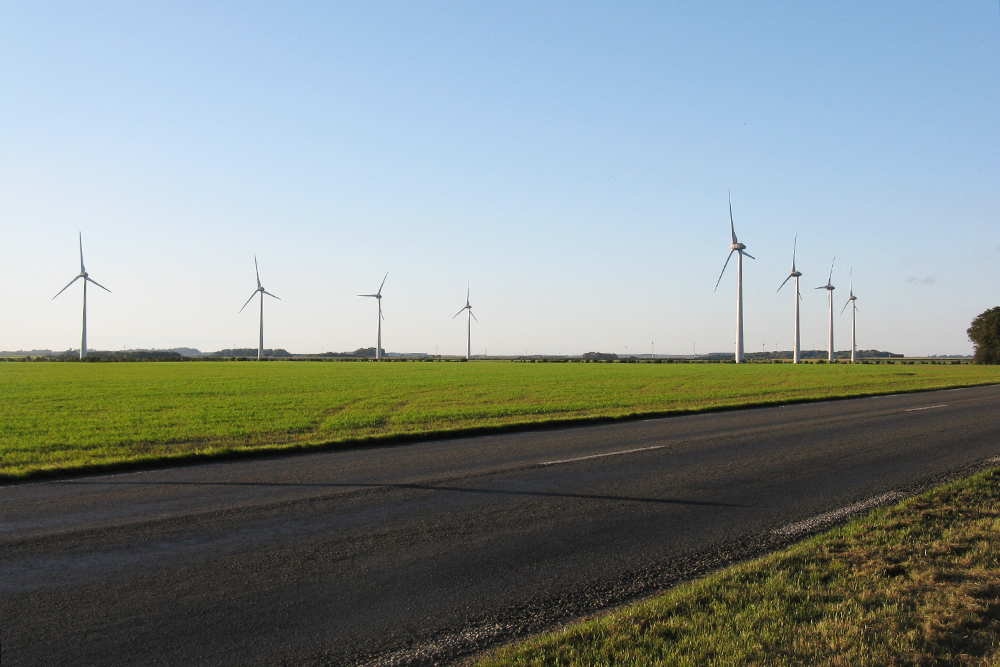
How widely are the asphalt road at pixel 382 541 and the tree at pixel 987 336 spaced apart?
132 metres

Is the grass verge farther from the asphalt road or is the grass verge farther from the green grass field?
the green grass field

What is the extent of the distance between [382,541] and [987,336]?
473 ft

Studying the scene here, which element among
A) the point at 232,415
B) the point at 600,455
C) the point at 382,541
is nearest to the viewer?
the point at 382,541

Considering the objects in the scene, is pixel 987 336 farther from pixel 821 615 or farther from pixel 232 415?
pixel 821 615

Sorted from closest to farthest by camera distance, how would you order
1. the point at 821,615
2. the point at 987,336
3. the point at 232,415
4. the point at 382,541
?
1. the point at 821,615
2. the point at 382,541
3. the point at 232,415
4. the point at 987,336

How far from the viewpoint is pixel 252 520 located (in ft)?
26.2

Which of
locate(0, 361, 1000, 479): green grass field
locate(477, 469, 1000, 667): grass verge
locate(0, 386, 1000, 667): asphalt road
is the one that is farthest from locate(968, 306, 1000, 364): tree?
locate(477, 469, 1000, 667): grass verge

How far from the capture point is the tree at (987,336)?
121 meters

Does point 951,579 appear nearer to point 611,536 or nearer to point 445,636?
point 611,536

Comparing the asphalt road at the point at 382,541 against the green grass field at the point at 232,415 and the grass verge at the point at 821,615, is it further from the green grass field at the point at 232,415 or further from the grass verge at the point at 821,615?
the green grass field at the point at 232,415

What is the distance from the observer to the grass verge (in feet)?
14.5

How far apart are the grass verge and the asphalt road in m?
0.51

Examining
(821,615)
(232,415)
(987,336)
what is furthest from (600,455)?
(987,336)

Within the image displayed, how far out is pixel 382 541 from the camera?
710 centimetres
